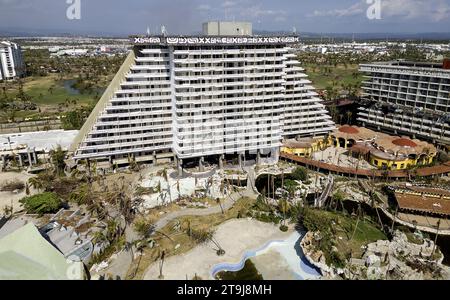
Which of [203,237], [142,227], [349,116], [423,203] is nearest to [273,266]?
[203,237]

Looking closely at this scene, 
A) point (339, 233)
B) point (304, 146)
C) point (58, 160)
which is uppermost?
point (58, 160)

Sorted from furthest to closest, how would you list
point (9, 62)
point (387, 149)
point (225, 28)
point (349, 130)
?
point (9, 62)
point (349, 130)
point (387, 149)
point (225, 28)

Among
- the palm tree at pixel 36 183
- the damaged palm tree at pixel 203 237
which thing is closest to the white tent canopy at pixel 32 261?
the damaged palm tree at pixel 203 237

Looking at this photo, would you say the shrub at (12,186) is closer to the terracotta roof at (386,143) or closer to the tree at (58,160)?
the tree at (58,160)

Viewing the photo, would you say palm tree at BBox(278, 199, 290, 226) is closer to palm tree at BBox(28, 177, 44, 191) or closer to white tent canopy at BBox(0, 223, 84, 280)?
white tent canopy at BBox(0, 223, 84, 280)

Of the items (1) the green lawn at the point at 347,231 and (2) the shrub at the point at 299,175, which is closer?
(1) the green lawn at the point at 347,231

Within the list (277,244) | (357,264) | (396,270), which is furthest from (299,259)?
(396,270)

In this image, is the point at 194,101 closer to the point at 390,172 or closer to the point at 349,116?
the point at 390,172

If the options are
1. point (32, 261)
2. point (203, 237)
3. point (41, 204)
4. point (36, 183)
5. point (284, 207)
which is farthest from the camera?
point (36, 183)

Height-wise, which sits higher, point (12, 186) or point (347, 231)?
point (12, 186)
